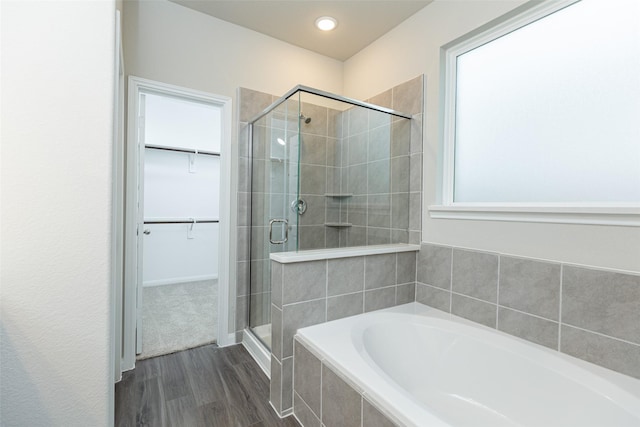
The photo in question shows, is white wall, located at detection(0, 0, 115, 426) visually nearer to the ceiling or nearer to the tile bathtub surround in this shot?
the ceiling

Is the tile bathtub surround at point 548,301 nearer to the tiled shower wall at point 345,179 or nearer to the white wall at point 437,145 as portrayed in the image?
the white wall at point 437,145

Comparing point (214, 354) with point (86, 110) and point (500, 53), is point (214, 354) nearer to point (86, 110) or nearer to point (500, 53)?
point (86, 110)

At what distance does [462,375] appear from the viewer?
62.2 inches

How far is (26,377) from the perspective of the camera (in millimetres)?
1106

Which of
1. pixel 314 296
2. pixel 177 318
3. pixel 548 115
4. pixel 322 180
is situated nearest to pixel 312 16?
pixel 322 180

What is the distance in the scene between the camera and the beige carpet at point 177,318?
2.43 metres

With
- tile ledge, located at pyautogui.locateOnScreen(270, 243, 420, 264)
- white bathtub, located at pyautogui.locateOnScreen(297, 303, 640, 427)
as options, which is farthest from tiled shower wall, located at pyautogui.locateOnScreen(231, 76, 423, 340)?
white bathtub, located at pyautogui.locateOnScreen(297, 303, 640, 427)

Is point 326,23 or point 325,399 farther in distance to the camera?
point 326,23

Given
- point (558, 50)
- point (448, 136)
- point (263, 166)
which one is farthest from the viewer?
point (263, 166)

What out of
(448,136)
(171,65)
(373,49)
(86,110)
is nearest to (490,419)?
(448,136)

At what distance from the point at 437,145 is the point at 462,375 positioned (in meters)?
1.45

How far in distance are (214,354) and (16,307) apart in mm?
1454

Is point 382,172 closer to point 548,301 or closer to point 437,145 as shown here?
point 437,145

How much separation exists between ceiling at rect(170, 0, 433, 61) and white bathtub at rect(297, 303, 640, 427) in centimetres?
223
